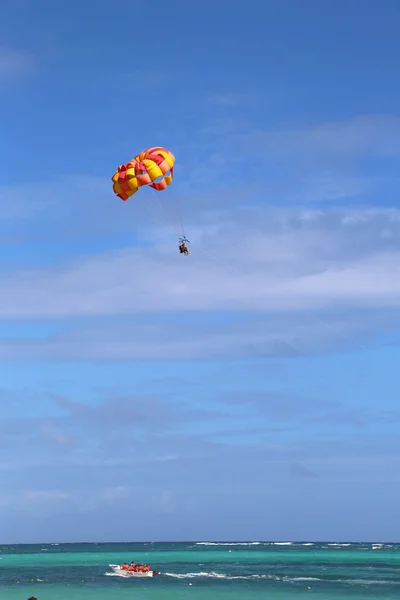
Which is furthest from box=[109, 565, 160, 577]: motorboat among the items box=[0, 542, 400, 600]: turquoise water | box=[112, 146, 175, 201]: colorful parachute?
box=[112, 146, 175, 201]: colorful parachute

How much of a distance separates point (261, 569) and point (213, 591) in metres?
28.2

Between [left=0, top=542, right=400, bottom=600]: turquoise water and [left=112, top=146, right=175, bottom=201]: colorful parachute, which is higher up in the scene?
[left=112, top=146, right=175, bottom=201]: colorful parachute

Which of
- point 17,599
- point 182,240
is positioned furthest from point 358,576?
point 182,240

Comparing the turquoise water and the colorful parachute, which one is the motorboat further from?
the colorful parachute

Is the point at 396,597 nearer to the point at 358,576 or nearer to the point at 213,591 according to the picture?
the point at 213,591

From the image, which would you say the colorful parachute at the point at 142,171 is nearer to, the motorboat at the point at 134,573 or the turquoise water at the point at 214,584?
the turquoise water at the point at 214,584

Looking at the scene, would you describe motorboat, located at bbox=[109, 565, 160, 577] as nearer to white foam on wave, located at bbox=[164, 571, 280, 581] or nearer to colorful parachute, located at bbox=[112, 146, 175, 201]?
white foam on wave, located at bbox=[164, 571, 280, 581]

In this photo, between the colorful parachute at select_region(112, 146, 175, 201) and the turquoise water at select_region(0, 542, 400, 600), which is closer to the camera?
the colorful parachute at select_region(112, 146, 175, 201)

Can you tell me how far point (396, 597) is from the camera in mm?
52781

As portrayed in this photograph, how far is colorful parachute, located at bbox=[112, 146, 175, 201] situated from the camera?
38.0 m

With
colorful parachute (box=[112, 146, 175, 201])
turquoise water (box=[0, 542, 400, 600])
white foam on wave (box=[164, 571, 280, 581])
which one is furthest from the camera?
white foam on wave (box=[164, 571, 280, 581])

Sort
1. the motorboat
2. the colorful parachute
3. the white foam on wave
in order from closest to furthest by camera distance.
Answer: the colorful parachute, the motorboat, the white foam on wave

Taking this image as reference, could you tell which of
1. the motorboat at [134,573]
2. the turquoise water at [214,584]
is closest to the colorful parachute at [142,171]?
the turquoise water at [214,584]

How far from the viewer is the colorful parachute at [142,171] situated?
1495 inches
